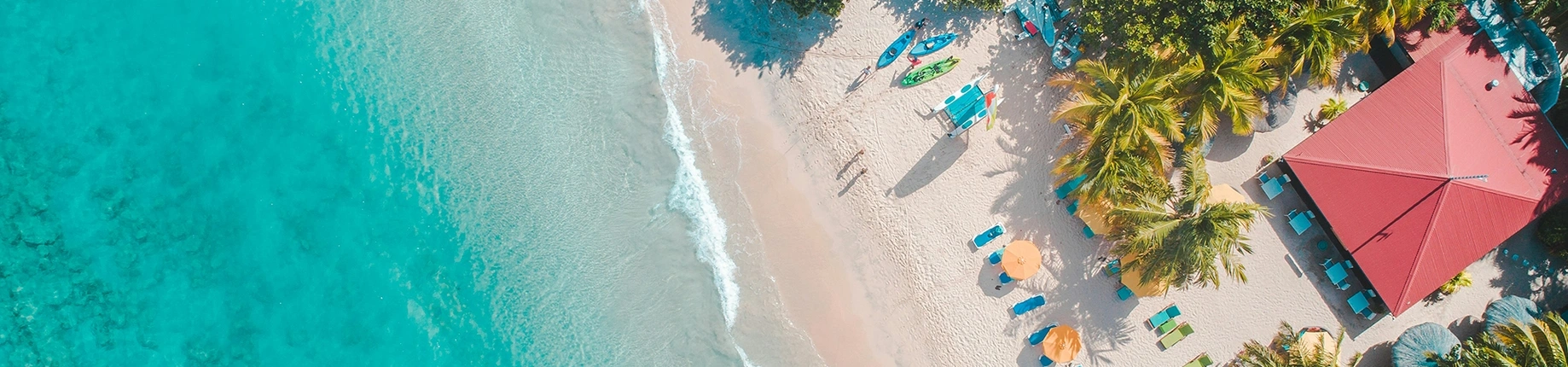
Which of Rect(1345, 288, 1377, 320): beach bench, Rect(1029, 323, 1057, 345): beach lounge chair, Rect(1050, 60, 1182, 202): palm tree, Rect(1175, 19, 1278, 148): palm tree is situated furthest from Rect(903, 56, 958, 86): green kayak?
Rect(1345, 288, 1377, 320): beach bench

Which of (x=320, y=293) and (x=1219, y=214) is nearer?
(x=1219, y=214)

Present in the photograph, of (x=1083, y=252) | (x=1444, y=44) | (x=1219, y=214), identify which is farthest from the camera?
(x=1083, y=252)

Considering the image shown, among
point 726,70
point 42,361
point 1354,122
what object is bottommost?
point 1354,122

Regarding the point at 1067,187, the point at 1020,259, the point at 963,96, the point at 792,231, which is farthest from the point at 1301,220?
the point at 792,231

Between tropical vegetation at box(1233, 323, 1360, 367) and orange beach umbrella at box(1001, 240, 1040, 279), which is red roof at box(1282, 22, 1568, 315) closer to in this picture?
tropical vegetation at box(1233, 323, 1360, 367)

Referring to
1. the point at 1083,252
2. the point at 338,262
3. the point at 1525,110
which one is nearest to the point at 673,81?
the point at 338,262

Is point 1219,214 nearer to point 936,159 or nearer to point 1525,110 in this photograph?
point 936,159
